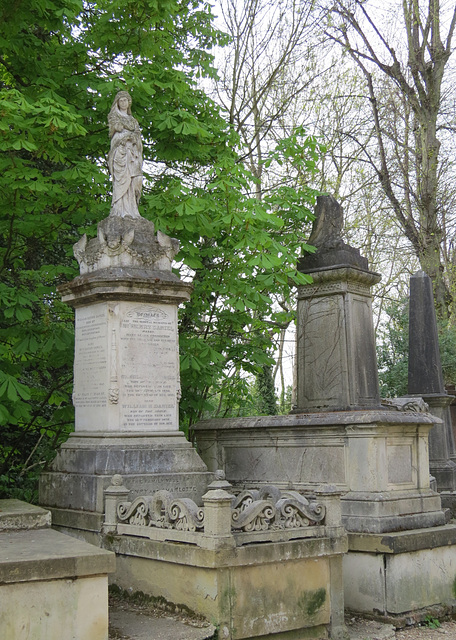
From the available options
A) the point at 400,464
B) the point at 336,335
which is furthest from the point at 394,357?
the point at 400,464

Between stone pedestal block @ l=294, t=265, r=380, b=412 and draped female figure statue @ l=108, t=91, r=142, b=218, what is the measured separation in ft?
9.16

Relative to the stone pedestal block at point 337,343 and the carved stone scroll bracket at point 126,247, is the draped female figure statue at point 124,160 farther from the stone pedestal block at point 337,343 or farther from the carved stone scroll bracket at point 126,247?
the stone pedestal block at point 337,343

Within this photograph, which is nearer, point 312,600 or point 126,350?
point 312,600

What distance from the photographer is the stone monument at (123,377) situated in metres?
8.48

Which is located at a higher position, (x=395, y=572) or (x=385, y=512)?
(x=385, y=512)

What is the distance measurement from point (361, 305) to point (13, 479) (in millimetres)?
6205

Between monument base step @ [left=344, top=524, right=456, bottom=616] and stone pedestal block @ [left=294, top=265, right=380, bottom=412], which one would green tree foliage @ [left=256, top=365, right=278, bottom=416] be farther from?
monument base step @ [left=344, top=524, right=456, bottom=616]

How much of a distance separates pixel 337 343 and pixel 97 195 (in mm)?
4490

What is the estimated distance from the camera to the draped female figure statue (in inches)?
376

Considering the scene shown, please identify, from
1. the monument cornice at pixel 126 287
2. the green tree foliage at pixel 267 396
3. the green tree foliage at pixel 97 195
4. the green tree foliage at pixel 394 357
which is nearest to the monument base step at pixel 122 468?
the green tree foliage at pixel 97 195

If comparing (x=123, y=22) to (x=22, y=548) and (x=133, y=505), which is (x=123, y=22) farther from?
(x=22, y=548)

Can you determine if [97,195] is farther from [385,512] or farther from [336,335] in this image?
[385,512]

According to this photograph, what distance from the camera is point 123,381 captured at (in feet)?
28.6

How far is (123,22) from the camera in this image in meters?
10.5
